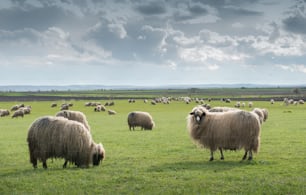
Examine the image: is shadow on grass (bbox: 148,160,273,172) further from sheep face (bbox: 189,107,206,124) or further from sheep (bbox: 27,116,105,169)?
sheep (bbox: 27,116,105,169)

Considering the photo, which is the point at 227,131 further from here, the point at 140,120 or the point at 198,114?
the point at 140,120

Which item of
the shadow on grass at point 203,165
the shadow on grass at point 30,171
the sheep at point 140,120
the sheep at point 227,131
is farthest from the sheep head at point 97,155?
the sheep at point 140,120

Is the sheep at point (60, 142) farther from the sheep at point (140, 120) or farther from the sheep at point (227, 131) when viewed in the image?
the sheep at point (140, 120)

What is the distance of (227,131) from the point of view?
56.0 feet

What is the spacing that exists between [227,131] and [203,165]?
86.3 inches

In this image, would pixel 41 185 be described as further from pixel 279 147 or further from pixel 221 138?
pixel 279 147

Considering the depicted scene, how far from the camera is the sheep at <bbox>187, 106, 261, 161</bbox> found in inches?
662

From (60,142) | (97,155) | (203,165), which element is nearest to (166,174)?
(203,165)

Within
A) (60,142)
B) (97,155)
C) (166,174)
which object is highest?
(60,142)

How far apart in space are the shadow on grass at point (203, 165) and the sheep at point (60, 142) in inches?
115

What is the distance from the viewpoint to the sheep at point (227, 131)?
662 inches

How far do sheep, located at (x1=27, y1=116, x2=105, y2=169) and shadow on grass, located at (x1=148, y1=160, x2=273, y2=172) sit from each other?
9.58ft

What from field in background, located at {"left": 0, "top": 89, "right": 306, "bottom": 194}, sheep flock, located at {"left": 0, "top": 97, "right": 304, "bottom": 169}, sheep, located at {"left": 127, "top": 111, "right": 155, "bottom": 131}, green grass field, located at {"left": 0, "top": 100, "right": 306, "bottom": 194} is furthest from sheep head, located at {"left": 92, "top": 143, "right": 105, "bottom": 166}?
sheep, located at {"left": 127, "top": 111, "right": 155, "bottom": 131}

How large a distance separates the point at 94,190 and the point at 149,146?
1144cm
